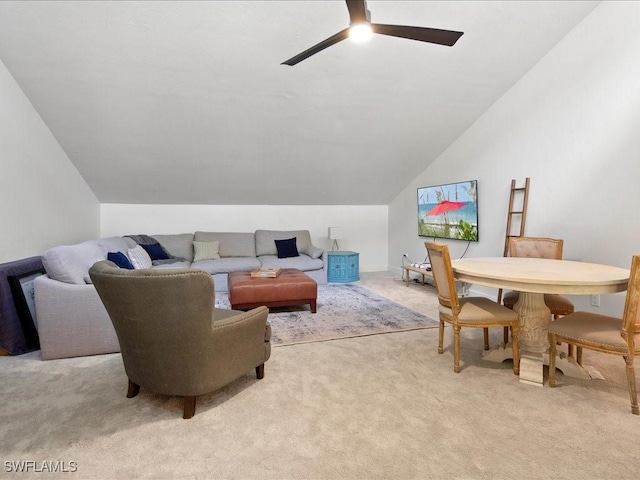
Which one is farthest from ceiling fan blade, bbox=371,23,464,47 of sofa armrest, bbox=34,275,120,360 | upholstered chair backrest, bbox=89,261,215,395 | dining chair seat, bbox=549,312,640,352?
sofa armrest, bbox=34,275,120,360

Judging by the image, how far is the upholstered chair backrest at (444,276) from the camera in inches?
100

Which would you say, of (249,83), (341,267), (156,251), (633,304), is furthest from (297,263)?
(633,304)

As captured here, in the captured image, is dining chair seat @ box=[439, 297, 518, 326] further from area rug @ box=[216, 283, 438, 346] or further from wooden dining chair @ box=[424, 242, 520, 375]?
area rug @ box=[216, 283, 438, 346]

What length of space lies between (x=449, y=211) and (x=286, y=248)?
8.70 ft

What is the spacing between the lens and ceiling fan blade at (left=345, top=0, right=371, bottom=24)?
1.95 meters

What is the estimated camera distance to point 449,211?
5.30 m

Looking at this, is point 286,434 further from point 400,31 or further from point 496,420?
point 400,31

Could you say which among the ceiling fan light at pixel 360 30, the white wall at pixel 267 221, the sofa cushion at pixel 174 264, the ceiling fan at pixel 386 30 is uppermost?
the ceiling fan at pixel 386 30

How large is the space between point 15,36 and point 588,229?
17.9ft

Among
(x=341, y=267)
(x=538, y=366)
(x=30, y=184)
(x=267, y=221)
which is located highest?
(x=30, y=184)

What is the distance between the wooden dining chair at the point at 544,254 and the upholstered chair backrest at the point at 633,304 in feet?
2.66

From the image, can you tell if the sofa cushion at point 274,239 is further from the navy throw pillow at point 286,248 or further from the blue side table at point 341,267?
the blue side table at point 341,267

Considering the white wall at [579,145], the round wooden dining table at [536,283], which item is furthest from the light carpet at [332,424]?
the white wall at [579,145]

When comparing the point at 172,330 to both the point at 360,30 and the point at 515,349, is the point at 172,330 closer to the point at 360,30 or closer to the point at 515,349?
the point at 360,30
